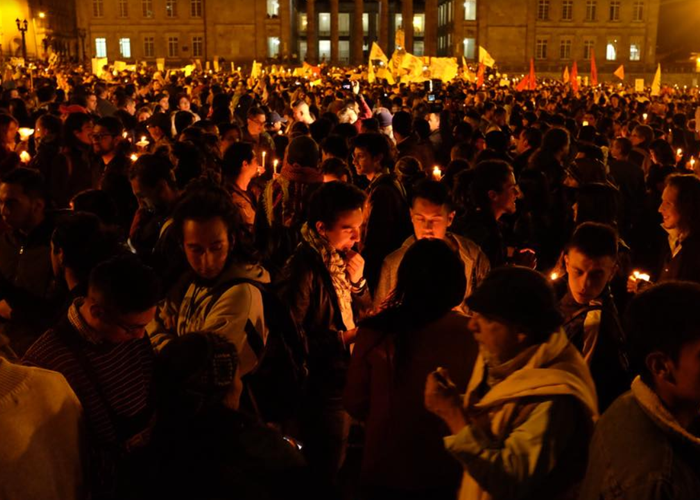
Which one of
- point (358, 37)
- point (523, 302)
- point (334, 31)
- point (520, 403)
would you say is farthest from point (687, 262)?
point (334, 31)

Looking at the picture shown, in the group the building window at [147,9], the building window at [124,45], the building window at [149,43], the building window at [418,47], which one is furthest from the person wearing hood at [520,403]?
the building window at [418,47]

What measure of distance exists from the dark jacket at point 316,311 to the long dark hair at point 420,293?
1064 millimetres

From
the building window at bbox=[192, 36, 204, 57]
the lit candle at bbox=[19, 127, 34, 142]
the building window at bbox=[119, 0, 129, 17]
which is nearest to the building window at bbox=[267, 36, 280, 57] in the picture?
the building window at bbox=[192, 36, 204, 57]

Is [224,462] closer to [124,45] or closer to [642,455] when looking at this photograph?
[642,455]

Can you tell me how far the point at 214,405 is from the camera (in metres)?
2.36

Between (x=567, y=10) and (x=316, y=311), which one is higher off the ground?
(x=567, y=10)

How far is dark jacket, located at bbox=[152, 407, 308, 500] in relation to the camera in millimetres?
2184

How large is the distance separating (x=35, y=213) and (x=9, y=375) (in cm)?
261

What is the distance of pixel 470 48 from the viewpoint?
77625 mm

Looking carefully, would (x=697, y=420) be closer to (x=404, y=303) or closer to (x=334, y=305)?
(x=404, y=303)

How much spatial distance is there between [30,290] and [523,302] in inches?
111

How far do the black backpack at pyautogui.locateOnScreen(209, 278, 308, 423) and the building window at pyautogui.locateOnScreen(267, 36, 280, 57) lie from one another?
243ft

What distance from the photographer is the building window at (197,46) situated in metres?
76.4

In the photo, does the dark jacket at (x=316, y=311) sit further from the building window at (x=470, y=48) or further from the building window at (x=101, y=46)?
the building window at (x=101, y=46)
